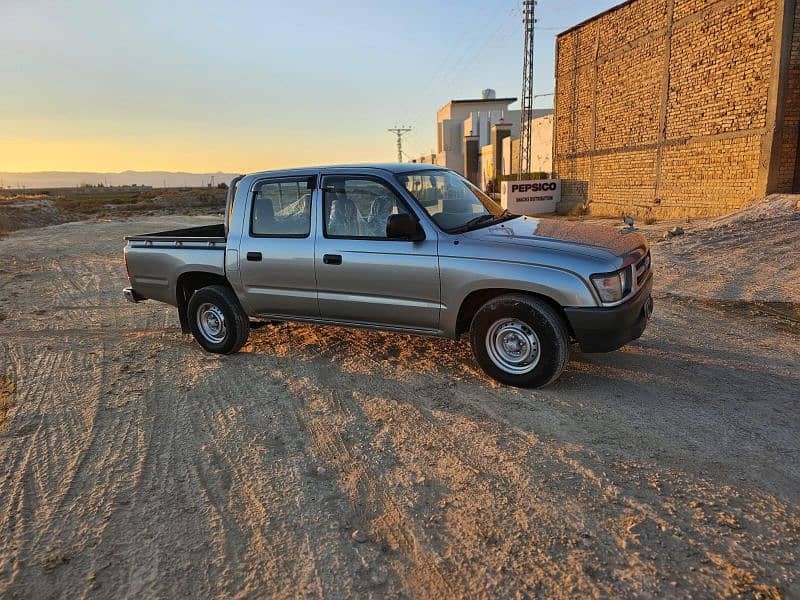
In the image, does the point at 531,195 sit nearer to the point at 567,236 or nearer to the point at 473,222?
the point at 473,222

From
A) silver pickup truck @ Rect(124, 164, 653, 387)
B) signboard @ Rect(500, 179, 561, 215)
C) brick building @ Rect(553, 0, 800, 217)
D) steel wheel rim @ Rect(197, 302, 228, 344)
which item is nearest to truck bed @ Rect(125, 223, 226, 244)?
silver pickup truck @ Rect(124, 164, 653, 387)

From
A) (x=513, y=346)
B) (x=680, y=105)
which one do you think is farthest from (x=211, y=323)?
(x=680, y=105)

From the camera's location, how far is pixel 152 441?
412 centimetres

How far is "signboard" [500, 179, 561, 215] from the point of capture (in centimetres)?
2389

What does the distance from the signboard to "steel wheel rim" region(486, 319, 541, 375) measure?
1955 centimetres

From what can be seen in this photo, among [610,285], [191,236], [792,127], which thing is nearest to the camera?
[610,285]

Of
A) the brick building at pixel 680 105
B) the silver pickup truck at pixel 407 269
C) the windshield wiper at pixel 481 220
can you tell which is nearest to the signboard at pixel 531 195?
the brick building at pixel 680 105

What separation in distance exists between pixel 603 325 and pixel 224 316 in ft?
12.8

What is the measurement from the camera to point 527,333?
4660 mm

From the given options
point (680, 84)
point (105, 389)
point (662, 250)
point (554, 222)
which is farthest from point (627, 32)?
point (105, 389)

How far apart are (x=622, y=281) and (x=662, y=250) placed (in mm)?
8738

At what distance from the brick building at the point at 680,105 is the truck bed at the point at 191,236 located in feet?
47.2

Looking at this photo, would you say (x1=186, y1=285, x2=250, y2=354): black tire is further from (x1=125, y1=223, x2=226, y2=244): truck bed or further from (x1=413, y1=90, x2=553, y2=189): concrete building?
(x1=413, y1=90, x2=553, y2=189): concrete building

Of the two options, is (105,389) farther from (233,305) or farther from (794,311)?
(794,311)
